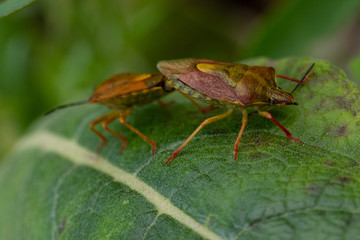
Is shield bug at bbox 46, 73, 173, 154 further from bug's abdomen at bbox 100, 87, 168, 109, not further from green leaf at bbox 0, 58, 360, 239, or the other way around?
green leaf at bbox 0, 58, 360, 239

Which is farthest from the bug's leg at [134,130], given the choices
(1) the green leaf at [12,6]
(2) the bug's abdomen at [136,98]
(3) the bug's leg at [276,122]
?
(1) the green leaf at [12,6]

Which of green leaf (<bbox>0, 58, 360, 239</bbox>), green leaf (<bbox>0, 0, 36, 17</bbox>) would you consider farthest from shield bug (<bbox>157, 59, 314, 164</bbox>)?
green leaf (<bbox>0, 0, 36, 17</bbox>)

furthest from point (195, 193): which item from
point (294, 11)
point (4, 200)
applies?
point (294, 11)

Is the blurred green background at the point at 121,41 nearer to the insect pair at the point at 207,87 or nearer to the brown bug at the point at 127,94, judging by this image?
the brown bug at the point at 127,94

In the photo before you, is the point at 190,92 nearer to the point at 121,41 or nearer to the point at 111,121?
the point at 111,121

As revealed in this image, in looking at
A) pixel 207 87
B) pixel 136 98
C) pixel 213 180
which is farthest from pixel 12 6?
pixel 213 180

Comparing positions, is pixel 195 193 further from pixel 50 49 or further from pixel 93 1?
pixel 50 49

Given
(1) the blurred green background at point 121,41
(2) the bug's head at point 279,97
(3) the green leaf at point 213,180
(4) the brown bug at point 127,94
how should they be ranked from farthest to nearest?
(1) the blurred green background at point 121,41
(4) the brown bug at point 127,94
(2) the bug's head at point 279,97
(3) the green leaf at point 213,180
